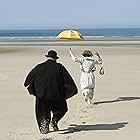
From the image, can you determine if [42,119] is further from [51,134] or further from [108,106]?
[108,106]

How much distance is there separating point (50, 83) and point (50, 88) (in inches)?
3.5

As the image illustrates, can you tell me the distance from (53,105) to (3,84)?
847 centimetres

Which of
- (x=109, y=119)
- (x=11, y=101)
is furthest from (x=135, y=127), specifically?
(x=11, y=101)

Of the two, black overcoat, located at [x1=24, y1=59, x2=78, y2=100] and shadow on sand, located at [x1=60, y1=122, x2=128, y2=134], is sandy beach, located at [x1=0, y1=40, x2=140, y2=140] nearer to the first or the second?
shadow on sand, located at [x1=60, y1=122, x2=128, y2=134]

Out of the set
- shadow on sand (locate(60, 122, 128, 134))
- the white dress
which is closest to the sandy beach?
shadow on sand (locate(60, 122, 128, 134))

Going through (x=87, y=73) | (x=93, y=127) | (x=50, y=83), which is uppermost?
(x=50, y=83)

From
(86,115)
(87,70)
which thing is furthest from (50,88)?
(87,70)

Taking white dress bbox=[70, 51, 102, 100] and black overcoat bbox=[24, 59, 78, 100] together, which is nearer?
black overcoat bbox=[24, 59, 78, 100]

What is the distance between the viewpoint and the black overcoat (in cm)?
849

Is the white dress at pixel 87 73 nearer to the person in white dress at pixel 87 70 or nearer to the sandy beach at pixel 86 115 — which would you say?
the person in white dress at pixel 87 70

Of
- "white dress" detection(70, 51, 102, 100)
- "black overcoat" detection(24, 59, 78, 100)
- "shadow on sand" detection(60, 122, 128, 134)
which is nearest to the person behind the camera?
"black overcoat" detection(24, 59, 78, 100)

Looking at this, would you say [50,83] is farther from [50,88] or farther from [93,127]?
[93,127]

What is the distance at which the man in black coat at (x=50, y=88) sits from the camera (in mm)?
8500

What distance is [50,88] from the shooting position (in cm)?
849
